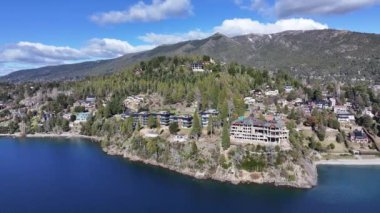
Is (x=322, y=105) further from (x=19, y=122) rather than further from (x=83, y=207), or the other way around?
(x=19, y=122)

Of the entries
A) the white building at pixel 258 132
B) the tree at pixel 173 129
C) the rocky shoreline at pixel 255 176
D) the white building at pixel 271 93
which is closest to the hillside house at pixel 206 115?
the tree at pixel 173 129

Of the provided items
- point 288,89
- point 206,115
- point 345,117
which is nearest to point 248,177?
point 206,115

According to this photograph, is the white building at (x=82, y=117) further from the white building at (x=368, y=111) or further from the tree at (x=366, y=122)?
the white building at (x=368, y=111)

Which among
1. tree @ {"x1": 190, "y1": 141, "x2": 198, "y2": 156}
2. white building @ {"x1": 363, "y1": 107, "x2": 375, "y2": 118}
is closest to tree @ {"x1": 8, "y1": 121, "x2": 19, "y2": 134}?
tree @ {"x1": 190, "y1": 141, "x2": 198, "y2": 156}

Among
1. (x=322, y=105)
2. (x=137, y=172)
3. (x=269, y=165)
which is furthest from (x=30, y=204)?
(x=322, y=105)

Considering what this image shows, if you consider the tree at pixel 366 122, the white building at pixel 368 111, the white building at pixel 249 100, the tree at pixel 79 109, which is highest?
the white building at pixel 249 100

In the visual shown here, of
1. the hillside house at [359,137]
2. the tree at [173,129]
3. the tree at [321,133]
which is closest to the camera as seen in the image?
the tree at [173,129]
